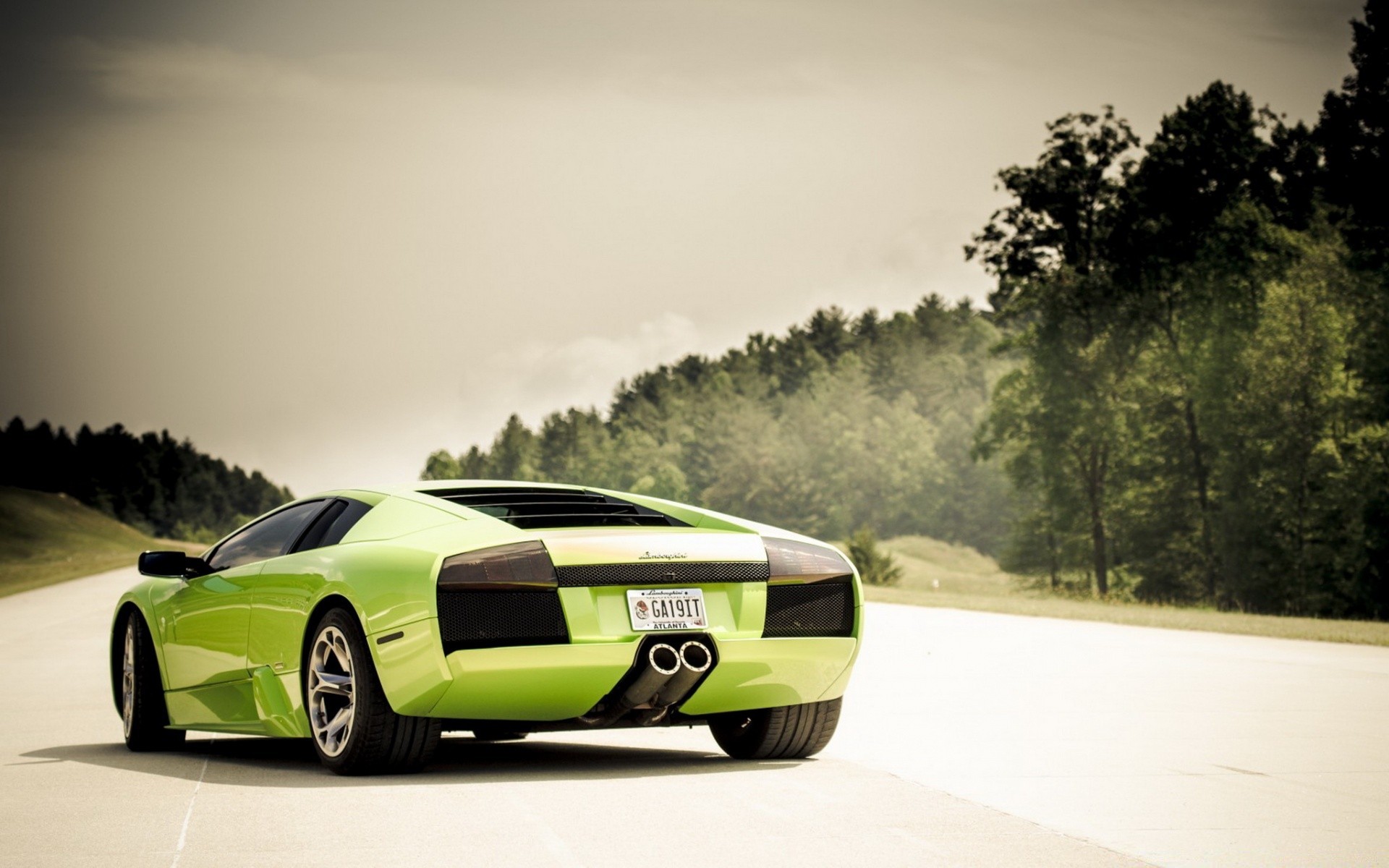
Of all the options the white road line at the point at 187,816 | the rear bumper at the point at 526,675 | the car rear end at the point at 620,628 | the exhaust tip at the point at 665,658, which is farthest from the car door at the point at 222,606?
the exhaust tip at the point at 665,658

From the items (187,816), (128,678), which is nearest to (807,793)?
(187,816)

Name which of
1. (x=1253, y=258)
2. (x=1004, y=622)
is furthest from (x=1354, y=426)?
(x=1004, y=622)

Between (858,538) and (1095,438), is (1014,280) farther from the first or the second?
(858,538)

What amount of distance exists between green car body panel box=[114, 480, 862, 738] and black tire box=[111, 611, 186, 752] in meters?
0.31

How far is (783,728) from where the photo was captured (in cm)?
859

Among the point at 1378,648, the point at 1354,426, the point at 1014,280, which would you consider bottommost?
the point at 1378,648

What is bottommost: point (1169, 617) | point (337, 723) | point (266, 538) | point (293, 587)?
point (1169, 617)

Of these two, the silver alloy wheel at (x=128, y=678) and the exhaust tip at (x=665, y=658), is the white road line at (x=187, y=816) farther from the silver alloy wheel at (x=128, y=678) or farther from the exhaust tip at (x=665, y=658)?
the exhaust tip at (x=665, y=658)

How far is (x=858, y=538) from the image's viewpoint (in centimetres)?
5553

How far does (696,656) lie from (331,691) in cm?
165

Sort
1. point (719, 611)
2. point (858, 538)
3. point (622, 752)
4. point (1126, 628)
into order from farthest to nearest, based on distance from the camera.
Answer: point (858, 538) < point (1126, 628) < point (622, 752) < point (719, 611)

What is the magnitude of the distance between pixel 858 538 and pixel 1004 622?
2993 centimetres

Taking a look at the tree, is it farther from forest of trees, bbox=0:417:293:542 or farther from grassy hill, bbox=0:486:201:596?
forest of trees, bbox=0:417:293:542

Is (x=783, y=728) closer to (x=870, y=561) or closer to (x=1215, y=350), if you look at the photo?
(x=870, y=561)
